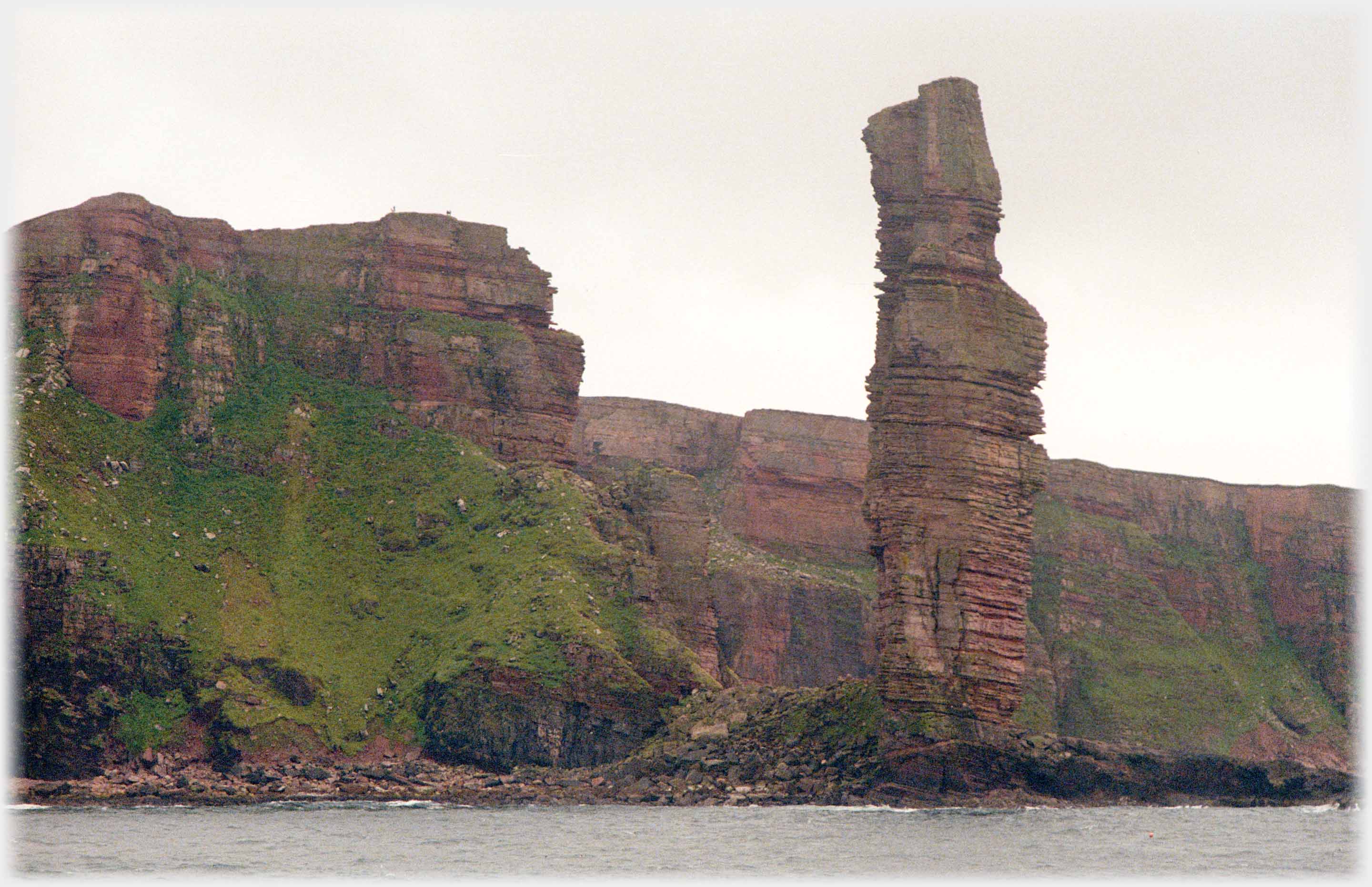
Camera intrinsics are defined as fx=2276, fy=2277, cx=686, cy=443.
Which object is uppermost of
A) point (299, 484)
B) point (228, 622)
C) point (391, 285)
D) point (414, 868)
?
point (391, 285)

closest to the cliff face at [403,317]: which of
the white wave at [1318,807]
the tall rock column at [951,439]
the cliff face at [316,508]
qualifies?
the cliff face at [316,508]

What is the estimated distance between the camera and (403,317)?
149 metres

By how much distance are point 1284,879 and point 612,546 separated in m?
62.4

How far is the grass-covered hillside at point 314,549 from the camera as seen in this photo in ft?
400

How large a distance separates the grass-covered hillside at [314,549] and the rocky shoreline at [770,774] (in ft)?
11.8

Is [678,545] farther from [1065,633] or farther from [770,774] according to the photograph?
[1065,633]

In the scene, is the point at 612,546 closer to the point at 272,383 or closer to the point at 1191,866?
the point at 272,383

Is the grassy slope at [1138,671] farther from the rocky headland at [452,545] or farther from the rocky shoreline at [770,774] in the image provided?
the rocky shoreline at [770,774]

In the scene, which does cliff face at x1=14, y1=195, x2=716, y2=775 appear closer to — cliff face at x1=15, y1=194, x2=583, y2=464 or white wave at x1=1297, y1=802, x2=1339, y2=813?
cliff face at x1=15, y1=194, x2=583, y2=464

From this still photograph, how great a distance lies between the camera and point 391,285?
14912 centimetres

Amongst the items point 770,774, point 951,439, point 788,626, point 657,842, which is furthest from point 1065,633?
point 657,842

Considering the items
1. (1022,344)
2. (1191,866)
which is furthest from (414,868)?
(1022,344)

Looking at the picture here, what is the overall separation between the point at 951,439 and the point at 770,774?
1960 cm

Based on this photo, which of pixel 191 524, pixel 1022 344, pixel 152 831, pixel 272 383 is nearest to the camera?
pixel 152 831
